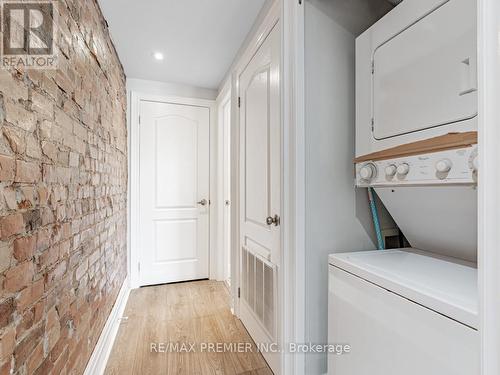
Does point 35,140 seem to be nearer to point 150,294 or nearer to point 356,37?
point 356,37

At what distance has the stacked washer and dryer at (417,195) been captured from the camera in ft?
2.70

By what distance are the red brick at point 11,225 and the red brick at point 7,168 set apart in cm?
12

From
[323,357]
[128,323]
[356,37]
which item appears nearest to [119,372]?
[128,323]

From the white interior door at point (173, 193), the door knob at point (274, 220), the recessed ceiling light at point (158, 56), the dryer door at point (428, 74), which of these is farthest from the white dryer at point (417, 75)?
the white interior door at point (173, 193)

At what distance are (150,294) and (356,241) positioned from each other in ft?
7.60

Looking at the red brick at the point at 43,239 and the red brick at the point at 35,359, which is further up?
the red brick at the point at 43,239

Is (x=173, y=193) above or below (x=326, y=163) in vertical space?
below

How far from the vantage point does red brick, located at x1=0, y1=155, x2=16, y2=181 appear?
78cm

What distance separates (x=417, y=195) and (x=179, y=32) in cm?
200

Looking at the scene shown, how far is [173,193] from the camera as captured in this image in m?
3.20

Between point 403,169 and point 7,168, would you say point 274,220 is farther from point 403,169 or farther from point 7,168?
point 7,168

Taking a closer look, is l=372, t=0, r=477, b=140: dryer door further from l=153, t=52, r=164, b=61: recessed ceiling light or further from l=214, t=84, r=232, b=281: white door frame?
l=214, t=84, r=232, b=281: white door frame

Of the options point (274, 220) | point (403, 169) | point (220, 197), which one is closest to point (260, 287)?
point (274, 220)

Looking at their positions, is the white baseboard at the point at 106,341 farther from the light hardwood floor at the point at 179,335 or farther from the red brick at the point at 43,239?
the red brick at the point at 43,239
